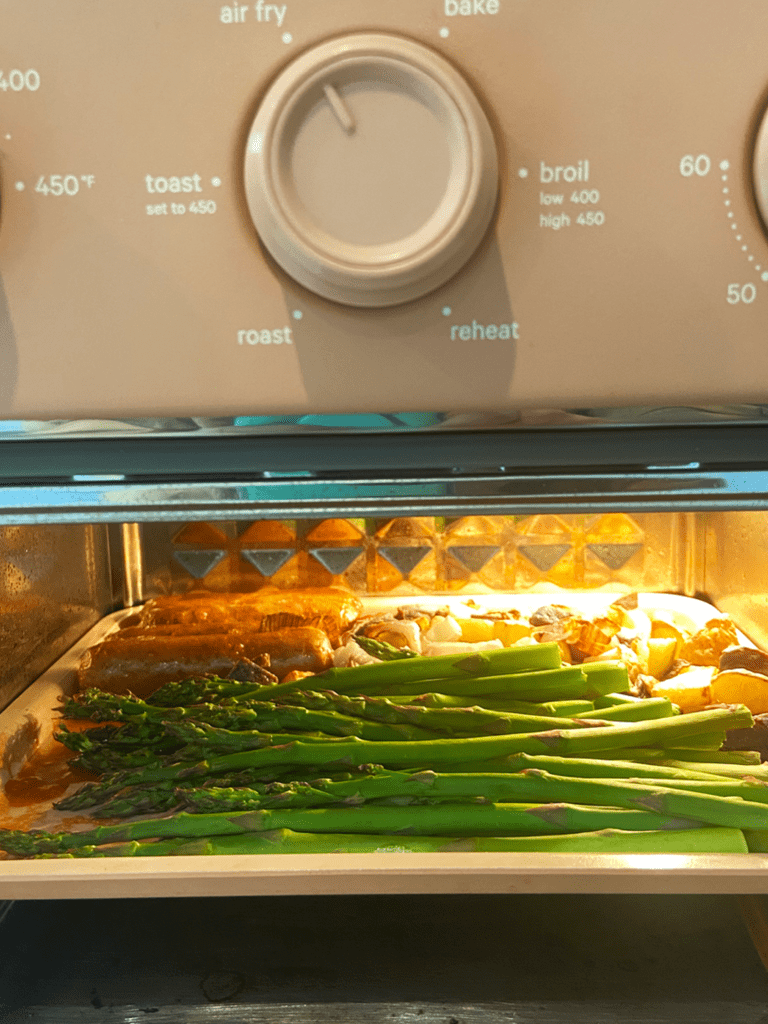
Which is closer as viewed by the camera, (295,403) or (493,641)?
(295,403)

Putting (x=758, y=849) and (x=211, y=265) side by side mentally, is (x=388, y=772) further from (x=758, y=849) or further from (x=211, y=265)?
(x=211, y=265)

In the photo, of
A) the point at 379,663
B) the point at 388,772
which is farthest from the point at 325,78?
the point at 379,663

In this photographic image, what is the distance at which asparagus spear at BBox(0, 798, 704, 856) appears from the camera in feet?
2.73

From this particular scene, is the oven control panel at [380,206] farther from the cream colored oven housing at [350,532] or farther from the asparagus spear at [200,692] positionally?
the asparagus spear at [200,692]

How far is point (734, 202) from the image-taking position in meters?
0.46

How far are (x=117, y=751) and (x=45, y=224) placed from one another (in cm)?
72

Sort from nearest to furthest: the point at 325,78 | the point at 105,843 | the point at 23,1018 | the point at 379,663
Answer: the point at 325,78 < the point at 23,1018 < the point at 105,843 < the point at 379,663

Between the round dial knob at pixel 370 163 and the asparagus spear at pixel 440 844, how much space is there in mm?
599

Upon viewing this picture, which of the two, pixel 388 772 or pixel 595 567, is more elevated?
pixel 595 567

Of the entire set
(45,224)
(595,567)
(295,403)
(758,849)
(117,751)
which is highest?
(45,224)

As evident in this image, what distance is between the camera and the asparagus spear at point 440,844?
0.79m

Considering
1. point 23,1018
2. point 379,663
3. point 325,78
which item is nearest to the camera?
point 325,78

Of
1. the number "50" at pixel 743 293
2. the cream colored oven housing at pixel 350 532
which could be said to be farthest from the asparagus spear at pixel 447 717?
the number "50" at pixel 743 293

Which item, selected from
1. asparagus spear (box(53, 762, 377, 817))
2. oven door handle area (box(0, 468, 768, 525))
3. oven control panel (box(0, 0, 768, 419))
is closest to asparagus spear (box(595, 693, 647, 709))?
asparagus spear (box(53, 762, 377, 817))
